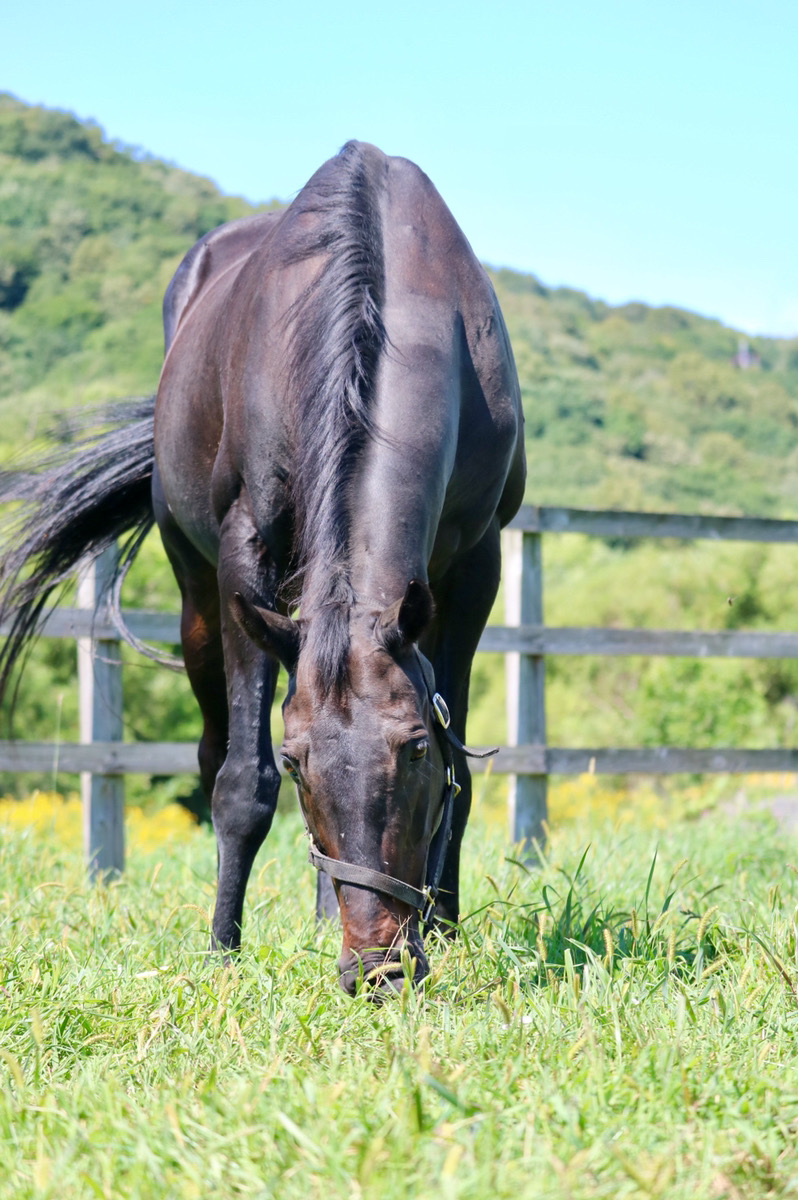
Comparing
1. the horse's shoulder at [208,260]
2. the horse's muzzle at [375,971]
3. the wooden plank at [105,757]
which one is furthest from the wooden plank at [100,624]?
the horse's muzzle at [375,971]

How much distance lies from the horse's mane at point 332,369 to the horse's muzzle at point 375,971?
21.0 inches

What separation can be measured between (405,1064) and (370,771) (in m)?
0.56

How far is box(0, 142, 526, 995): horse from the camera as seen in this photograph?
89.9 inches

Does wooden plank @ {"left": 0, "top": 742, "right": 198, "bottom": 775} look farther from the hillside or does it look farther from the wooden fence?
the hillside

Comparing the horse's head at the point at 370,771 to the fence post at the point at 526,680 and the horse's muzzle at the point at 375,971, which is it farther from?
the fence post at the point at 526,680

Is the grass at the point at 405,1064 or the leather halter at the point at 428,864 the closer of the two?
the grass at the point at 405,1064

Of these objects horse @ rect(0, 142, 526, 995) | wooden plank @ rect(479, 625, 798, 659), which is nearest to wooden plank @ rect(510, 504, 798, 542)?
wooden plank @ rect(479, 625, 798, 659)

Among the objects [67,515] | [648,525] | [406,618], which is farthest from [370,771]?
[648,525]

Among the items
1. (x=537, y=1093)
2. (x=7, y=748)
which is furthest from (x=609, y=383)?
(x=537, y=1093)

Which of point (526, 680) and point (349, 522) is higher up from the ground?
point (349, 522)

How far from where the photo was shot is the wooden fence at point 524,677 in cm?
581

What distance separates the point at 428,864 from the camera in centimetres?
260

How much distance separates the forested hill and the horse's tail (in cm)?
2750

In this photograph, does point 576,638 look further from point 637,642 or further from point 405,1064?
point 405,1064
